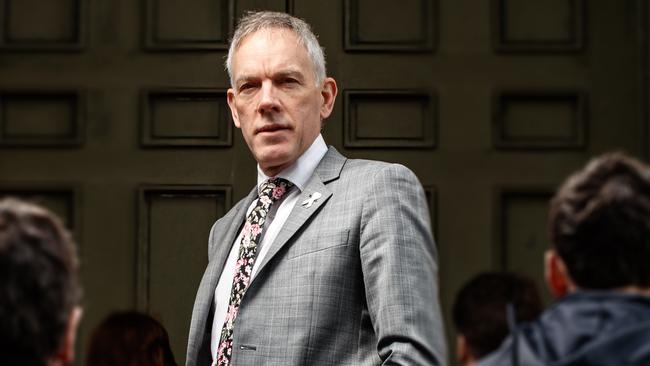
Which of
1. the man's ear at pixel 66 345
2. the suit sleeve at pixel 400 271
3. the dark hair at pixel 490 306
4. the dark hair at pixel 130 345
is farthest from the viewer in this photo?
the dark hair at pixel 490 306

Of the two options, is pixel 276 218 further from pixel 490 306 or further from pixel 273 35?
pixel 490 306

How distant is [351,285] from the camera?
271cm

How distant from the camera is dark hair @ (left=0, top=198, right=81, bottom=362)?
192 cm

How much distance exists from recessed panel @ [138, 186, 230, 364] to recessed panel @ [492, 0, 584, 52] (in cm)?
112

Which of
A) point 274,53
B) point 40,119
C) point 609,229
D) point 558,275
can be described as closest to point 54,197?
point 40,119

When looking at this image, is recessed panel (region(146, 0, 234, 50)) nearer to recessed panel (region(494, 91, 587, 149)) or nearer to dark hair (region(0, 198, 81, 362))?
recessed panel (region(494, 91, 587, 149))

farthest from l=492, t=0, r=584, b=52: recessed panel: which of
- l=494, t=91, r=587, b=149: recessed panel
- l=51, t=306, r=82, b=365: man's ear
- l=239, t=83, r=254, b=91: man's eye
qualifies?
l=51, t=306, r=82, b=365: man's ear

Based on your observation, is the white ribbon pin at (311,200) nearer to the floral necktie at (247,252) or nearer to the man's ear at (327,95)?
the floral necktie at (247,252)

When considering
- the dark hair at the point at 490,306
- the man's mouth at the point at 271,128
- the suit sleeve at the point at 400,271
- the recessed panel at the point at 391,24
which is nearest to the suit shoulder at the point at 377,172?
the suit sleeve at the point at 400,271

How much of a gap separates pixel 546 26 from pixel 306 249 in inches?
55.9

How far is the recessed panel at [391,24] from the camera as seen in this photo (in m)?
3.76

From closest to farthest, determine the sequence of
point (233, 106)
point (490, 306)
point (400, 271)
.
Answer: point (400, 271) < point (233, 106) < point (490, 306)

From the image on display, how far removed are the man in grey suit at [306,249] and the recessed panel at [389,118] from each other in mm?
682

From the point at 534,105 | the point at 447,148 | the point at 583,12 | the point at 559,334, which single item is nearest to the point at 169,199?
the point at 447,148
